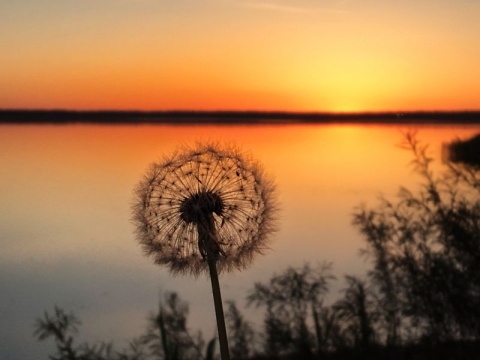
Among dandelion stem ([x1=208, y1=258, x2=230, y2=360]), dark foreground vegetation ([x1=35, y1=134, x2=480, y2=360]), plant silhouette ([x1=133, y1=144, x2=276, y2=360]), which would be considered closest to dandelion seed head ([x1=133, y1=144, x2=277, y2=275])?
plant silhouette ([x1=133, y1=144, x2=276, y2=360])

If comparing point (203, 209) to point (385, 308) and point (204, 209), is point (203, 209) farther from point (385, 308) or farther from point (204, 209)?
point (385, 308)

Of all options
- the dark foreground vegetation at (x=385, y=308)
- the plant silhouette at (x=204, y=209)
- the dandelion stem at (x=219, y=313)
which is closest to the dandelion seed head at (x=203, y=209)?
the plant silhouette at (x=204, y=209)

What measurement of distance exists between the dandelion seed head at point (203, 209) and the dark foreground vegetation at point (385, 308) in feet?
2.28

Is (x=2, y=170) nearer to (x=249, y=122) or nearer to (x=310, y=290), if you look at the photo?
(x=249, y=122)

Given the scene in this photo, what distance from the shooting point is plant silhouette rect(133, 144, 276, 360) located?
15.5 ft

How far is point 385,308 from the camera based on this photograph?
545 centimetres

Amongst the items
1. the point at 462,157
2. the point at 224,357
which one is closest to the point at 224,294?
the point at 224,357

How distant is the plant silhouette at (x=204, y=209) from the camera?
4711 millimetres

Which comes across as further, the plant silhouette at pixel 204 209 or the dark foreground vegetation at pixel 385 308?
the dark foreground vegetation at pixel 385 308

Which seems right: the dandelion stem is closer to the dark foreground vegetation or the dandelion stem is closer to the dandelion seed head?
the dandelion seed head

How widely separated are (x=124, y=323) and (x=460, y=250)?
194cm

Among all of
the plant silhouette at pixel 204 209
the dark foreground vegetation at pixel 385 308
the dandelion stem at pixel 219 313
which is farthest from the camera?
the dark foreground vegetation at pixel 385 308

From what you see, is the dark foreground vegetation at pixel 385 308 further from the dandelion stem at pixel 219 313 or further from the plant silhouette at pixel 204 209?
the dandelion stem at pixel 219 313

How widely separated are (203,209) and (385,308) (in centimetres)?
139
